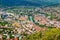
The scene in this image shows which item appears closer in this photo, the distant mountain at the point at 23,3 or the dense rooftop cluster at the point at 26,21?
the dense rooftop cluster at the point at 26,21

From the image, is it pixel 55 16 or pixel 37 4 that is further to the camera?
pixel 37 4

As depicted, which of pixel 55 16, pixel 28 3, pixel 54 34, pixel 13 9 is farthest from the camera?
pixel 28 3

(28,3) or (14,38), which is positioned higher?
(14,38)

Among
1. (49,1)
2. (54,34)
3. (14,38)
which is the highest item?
(54,34)

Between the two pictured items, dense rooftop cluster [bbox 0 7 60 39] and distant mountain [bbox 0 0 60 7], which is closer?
dense rooftop cluster [bbox 0 7 60 39]

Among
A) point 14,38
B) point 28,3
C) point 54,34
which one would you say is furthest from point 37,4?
point 54,34

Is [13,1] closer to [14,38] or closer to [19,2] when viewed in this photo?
[19,2]

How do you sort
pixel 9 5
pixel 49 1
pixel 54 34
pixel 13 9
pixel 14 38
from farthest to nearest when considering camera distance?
1. pixel 49 1
2. pixel 9 5
3. pixel 13 9
4. pixel 14 38
5. pixel 54 34

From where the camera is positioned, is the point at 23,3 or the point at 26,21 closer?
the point at 26,21

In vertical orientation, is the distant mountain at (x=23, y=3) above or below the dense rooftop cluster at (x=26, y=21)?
below

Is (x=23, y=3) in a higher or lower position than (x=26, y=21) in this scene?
lower

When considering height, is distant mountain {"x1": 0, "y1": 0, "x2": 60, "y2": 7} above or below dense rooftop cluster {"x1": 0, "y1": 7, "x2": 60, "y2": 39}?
below
